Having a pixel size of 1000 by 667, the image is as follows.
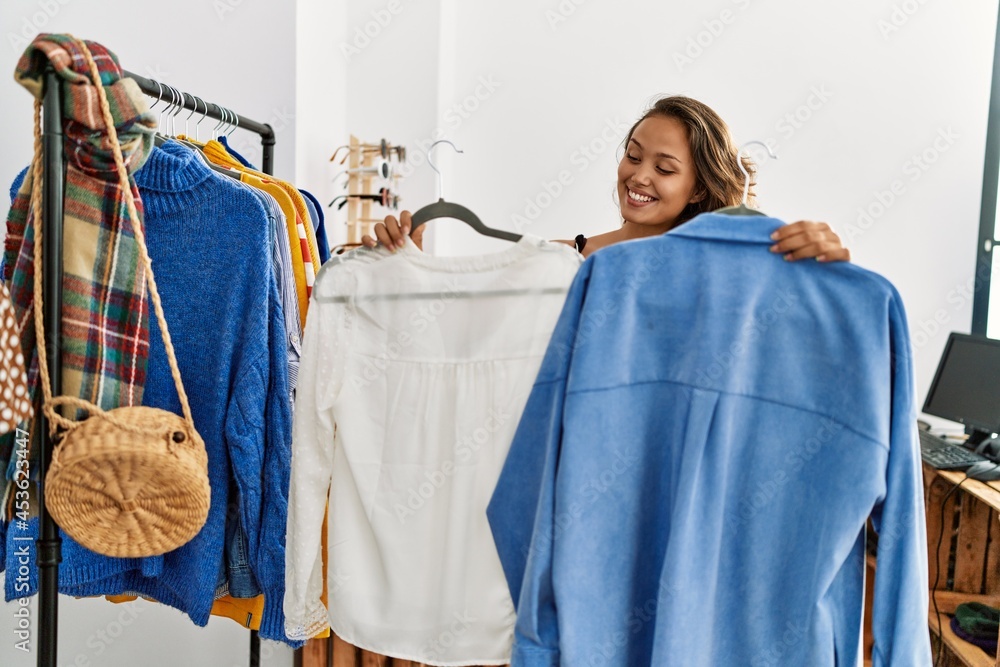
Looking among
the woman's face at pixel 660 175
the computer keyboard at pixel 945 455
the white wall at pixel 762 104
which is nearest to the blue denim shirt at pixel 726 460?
the woman's face at pixel 660 175

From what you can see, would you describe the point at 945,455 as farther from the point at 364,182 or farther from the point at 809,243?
the point at 364,182

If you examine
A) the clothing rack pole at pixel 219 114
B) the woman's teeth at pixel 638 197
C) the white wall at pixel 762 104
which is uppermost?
the white wall at pixel 762 104

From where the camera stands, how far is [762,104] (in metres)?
2.87

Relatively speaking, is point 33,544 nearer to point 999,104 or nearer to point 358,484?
point 358,484

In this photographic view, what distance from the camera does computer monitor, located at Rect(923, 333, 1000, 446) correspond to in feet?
7.80

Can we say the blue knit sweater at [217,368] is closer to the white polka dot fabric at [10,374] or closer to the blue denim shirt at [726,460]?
the white polka dot fabric at [10,374]

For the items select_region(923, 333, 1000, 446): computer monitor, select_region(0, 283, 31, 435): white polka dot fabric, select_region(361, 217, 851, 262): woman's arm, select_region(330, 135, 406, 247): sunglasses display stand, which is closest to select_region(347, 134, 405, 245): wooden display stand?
select_region(330, 135, 406, 247): sunglasses display stand

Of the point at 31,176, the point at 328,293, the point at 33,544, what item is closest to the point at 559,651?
the point at 328,293

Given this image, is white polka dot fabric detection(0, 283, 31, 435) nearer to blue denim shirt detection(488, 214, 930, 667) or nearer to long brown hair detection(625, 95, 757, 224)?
blue denim shirt detection(488, 214, 930, 667)

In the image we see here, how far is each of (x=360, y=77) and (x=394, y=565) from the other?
7.40ft

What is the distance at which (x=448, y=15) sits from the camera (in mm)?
3027

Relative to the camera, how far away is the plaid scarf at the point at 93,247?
105cm

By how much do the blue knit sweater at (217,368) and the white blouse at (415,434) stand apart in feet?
0.41

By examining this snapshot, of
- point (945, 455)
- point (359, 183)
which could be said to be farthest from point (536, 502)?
point (359, 183)
